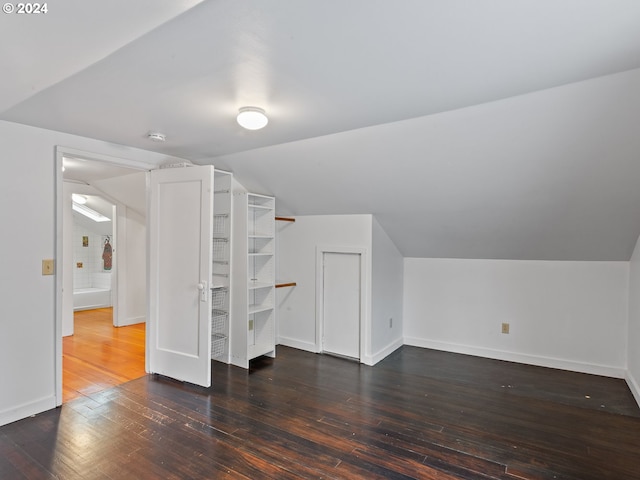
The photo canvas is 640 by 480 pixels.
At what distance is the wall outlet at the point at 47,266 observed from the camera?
295 centimetres

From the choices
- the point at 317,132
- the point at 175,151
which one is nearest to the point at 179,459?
the point at 317,132

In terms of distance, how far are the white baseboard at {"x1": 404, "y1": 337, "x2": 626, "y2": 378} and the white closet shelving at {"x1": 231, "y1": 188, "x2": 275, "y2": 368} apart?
192 cm

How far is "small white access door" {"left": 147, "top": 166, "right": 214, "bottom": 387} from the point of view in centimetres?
339

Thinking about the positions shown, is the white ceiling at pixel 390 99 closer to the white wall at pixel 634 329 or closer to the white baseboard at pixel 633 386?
the white wall at pixel 634 329

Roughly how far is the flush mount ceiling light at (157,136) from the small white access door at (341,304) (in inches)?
85.3

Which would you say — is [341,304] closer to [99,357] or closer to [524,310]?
[524,310]

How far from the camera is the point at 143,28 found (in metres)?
1.52

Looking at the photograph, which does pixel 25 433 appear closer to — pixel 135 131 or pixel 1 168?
pixel 1 168

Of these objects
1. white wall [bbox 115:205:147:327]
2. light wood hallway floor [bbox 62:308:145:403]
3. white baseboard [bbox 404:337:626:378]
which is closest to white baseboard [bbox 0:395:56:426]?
light wood hallway floor [bbox 62:308:145:403]

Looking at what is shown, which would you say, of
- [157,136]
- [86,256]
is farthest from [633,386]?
[86,256]

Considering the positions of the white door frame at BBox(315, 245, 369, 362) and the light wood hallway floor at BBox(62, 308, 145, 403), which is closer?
the light wood hallway floor at BBox(62, 308, 145, 403)

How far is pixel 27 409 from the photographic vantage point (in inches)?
111

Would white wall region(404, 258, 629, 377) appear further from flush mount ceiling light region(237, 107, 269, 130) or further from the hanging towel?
the hanging towel

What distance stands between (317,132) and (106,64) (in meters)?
1.56
